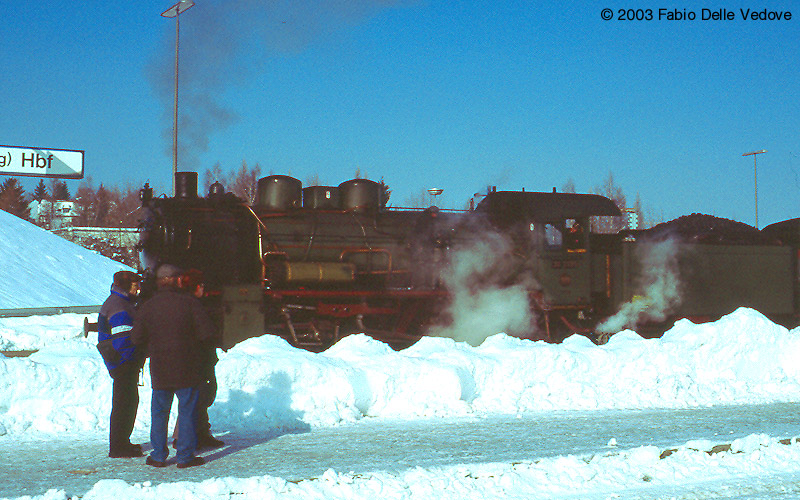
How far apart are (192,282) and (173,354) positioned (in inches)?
25.8

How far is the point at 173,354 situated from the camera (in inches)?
242

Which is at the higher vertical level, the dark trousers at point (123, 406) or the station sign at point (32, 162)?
the station sign at point (32, 162)

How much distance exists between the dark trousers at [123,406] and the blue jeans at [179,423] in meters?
0.41

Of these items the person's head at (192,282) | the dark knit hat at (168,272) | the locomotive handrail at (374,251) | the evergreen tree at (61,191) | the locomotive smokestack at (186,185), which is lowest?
the person's head at (192,282)

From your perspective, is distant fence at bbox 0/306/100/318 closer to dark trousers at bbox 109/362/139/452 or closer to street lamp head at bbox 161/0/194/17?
street lamp head at bbox 161/0/194/17

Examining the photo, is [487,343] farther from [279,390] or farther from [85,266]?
[85,266]

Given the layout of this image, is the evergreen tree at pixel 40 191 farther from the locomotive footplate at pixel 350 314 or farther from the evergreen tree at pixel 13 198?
the locomotive footplate at pixel 350 314

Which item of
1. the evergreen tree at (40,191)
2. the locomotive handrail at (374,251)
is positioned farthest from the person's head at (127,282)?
the evergreen tree at (40,191)

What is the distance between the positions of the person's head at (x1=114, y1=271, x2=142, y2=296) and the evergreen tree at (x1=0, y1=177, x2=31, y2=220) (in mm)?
77187

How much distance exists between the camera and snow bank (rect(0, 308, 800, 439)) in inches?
313

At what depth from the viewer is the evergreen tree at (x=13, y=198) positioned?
77562 millimetres

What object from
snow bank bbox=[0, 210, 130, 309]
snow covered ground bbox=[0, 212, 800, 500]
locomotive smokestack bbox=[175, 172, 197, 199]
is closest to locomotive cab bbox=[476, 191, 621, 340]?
snow covered ground bbox=[0, 212, 800, 500]

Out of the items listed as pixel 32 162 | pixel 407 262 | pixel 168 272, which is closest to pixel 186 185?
pixel 32 162

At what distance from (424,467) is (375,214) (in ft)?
29.7
